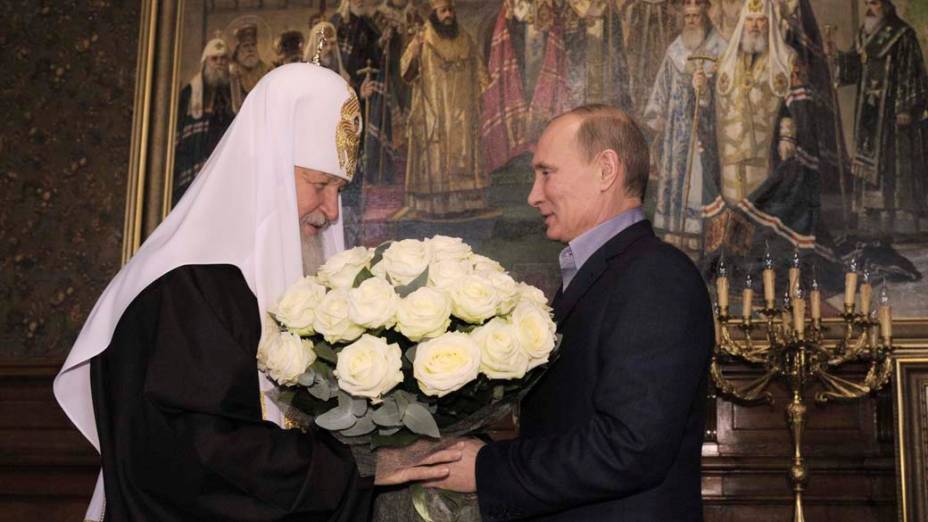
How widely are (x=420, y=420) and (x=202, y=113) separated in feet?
15.3

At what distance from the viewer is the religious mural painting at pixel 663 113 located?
6148 millimetres

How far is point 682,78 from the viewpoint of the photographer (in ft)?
21.1

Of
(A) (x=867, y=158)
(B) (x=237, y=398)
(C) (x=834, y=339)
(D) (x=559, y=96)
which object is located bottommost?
(C) (x=834, y=339)

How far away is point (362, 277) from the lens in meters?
2.91

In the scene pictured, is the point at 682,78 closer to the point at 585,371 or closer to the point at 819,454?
the point at 819,454

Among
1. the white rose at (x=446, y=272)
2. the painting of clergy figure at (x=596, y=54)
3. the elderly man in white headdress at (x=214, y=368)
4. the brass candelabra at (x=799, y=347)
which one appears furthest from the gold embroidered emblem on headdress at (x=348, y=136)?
the painting of clergy figure at (x=596, y=54)

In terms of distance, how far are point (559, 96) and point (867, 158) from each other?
5.99 feet

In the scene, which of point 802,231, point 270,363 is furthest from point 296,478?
point 802,231

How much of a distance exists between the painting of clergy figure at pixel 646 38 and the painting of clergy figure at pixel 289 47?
208 cm

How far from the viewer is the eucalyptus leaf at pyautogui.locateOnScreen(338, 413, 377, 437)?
279cm

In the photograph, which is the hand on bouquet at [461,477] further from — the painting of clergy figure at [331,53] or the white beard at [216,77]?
the white beard at [216,77]

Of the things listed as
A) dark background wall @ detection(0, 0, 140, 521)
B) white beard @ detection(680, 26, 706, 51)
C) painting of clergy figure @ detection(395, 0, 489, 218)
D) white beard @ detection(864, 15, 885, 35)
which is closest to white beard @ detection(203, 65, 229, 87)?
dark background wall @ detection(0, 0, 140, 521)

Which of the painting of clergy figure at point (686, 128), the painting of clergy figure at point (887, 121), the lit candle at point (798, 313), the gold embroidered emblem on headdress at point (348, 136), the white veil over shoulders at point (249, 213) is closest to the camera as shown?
the white veil over shoulders at point (249, 213)

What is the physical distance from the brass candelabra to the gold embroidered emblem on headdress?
2451 mm
